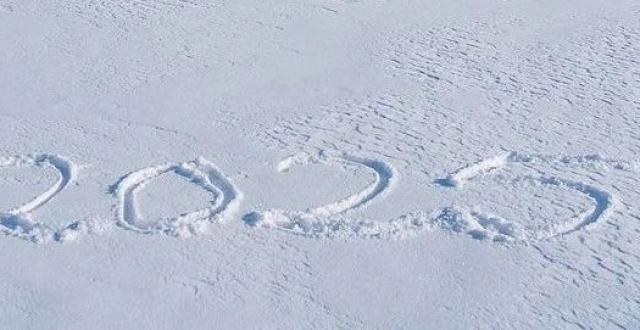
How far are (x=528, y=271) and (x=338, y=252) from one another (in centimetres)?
40

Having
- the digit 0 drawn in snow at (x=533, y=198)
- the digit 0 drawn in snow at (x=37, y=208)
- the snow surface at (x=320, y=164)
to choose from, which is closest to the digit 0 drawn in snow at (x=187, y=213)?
the snow surface at (x=320, y=164)

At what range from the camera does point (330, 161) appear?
2.46 meters

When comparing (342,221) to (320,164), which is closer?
(342,221)

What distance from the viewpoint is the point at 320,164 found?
2.44m

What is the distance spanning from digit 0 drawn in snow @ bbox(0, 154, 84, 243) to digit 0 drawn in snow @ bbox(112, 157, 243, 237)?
0.12 meters

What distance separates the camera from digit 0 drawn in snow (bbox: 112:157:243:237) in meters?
2.19

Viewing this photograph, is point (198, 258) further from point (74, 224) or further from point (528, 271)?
point (528, 271)

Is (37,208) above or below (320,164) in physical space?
below

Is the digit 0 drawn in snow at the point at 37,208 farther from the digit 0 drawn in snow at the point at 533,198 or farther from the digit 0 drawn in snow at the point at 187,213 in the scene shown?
the digit 0 drawn in snow at the point at 533,198

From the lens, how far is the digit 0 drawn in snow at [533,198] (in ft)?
7.14

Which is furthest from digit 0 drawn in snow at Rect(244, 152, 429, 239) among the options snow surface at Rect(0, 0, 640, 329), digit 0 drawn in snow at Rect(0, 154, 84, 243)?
digit 0 drawn in snow at Rect(0, 154, 84, 243)

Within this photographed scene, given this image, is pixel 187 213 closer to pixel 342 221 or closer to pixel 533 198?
pixel 342 221

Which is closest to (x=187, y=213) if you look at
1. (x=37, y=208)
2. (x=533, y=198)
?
(x=37, y=208)

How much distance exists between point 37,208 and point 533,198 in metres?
1.15
